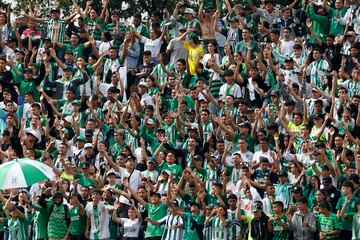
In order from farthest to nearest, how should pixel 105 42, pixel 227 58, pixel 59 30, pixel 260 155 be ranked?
1. pixel 59 30
2. pixel 105 42
3. pixel 227 58
4. pixel 260 155

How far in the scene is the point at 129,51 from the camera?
35.7 meters

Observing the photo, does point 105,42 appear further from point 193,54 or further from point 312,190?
point 312,190

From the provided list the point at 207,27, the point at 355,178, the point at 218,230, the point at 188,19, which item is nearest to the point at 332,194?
the point at 355,178

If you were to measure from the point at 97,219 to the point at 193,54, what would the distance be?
6353mm

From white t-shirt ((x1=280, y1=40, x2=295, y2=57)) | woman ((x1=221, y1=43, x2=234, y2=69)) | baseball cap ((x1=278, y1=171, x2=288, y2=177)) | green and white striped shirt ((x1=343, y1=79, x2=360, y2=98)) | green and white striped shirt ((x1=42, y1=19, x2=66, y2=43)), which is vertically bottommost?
baseball cap ((x1=278, y1=171, x2=288, y2=177))

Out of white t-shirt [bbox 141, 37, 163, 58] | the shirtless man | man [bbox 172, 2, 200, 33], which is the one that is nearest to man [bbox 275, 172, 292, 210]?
the shirtless man

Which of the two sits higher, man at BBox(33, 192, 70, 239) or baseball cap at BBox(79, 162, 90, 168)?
baseball cap at BBox(79, 162, 90, 168)

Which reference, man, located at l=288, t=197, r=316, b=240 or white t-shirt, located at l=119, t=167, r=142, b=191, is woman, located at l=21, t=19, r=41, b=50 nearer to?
white t-shirt, located at l=119, t=167, r=142, b=191

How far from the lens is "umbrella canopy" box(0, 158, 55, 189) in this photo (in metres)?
28.0

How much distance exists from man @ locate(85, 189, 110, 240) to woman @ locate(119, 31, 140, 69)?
6.34 m

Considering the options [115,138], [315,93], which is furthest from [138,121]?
[315,93]

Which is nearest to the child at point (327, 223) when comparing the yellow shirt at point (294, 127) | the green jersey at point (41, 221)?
the yellow shirt at point (294, 127)

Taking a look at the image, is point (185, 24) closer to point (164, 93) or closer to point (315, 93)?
point (164, 93)

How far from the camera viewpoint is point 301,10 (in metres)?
35.7
